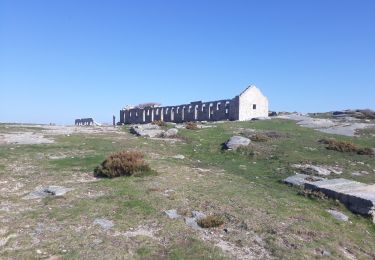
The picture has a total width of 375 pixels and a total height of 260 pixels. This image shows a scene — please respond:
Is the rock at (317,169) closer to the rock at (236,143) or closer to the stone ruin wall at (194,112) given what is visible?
the rock at (236,143)

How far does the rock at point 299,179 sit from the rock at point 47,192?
32.5 feet

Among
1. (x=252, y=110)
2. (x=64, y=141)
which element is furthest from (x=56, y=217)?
(x=252, y=110)

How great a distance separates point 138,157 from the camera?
2102 cm

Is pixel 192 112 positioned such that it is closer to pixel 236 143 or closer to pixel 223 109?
pixel 223 109

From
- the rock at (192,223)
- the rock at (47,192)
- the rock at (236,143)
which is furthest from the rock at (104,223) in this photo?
the rock at (236,143)

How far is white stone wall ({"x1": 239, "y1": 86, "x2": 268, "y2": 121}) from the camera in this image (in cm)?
5850

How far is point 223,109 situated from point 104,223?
48812mm

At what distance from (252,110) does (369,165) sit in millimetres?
35304

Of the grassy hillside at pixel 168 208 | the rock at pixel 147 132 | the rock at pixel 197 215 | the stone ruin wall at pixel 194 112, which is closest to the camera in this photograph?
the grassy hillside at pixel 168 208

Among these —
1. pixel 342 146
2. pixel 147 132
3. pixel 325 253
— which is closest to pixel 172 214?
pixel 325 253

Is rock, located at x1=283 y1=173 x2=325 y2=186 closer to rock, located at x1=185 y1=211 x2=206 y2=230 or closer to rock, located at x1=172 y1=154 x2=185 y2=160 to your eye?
rock, located at x1=185 y1=211 x2=206 y2=230

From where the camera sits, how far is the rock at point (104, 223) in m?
13.0

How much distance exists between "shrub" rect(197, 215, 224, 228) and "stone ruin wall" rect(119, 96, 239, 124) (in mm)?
45284

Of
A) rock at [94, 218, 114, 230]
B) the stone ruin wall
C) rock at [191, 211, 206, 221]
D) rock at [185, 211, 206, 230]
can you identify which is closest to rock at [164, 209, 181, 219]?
rock at [185, 211, 206, 230]
